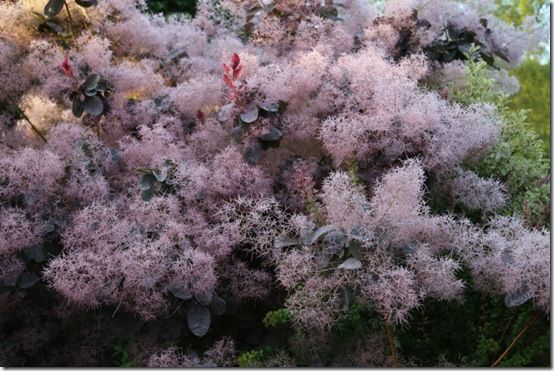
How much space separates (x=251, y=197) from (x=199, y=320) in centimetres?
58

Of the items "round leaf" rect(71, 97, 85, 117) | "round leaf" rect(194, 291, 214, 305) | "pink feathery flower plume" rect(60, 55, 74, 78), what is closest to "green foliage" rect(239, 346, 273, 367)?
"round leaf" rect(194, 291, 214, 305)

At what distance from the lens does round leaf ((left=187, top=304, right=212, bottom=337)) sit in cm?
232

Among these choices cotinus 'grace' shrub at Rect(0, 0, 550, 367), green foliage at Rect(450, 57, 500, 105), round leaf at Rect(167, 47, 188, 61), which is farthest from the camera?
round leaf at Rect(167, 47, 188, 61)

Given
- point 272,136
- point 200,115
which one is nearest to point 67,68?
point 200,115

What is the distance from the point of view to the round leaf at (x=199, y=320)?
2318mm

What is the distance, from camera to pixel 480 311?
8.72 feet

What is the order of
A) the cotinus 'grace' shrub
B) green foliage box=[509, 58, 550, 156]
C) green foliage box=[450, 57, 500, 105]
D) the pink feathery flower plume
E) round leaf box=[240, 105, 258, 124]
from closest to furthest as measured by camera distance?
the cotinus 'grace' shrub < round leaf box=[240, 105, 258, 124] < the pink feathery flower plume < green foliage box=[450, 57, 500, 105] < green foliage box=[509, 58, 550, 156]

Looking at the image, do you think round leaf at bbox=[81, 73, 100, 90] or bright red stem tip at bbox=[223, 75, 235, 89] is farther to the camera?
round leaf at bbox=[81, 73, 100, 90]

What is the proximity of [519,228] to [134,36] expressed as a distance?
90.1 inches

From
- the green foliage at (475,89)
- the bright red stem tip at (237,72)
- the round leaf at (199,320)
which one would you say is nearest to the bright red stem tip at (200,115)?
the bright red stem tip at (237,72)

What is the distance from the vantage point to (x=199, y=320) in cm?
234

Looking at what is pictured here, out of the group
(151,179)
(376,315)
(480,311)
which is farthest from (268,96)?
(480,311)

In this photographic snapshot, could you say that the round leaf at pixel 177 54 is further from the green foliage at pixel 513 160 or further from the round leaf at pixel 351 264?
the round leaf at pixel 351 264

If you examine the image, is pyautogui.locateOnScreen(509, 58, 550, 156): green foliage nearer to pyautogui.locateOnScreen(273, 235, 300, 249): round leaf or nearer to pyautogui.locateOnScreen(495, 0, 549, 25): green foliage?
pyautogui.locateOnScreen(495, 0, 549, 25): green foliage
